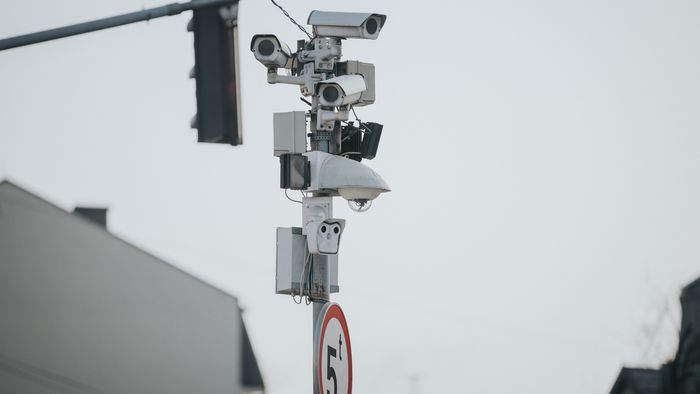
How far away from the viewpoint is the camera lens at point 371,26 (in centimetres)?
1399

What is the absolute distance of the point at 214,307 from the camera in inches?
1379

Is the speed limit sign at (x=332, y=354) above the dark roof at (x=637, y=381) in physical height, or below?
below

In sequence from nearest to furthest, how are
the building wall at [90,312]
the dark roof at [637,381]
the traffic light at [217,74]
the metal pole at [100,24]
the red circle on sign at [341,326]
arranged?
the metal pole at [100,24] → the traffic light at [217,74] → the red circle on sign at [341,326] → the dark roof at [637,381] → the building wall at [90,312]

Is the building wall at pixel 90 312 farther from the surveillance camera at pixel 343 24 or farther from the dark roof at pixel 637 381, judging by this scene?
the surveillance camera at pixel 343 24

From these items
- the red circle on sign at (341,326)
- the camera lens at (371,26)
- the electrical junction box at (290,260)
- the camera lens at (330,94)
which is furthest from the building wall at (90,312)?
the red circle on sign at (341,326)

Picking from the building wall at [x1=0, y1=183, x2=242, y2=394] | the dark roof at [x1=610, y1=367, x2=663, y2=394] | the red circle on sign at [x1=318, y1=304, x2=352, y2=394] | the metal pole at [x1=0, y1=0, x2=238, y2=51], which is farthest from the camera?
the building wall at [x1=0, y1=183, x2=242, y2=394]

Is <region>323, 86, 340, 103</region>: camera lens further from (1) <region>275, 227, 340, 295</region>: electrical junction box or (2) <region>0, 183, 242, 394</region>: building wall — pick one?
(2) <region>0, 183, 242, 394</region>: building wall

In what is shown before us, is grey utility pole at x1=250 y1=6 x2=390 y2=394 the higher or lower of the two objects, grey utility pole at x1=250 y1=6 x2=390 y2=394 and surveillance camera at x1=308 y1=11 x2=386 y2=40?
the lower

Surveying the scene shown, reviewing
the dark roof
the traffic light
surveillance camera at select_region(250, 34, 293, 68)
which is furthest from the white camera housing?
the dark roof

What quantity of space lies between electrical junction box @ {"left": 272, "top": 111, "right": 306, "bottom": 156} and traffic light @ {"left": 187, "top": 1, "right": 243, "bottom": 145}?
10.7 feet

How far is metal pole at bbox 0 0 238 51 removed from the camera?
33.6 ft

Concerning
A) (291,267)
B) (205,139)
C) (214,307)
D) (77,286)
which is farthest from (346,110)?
(214,307)

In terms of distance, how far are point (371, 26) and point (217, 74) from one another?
3811 millimetres

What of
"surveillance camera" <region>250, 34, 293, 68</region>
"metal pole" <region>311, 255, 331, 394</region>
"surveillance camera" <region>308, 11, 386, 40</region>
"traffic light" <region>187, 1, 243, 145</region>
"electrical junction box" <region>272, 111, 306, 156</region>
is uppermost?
"surveillance camera" <region>308, 11, 386, 40</region>
